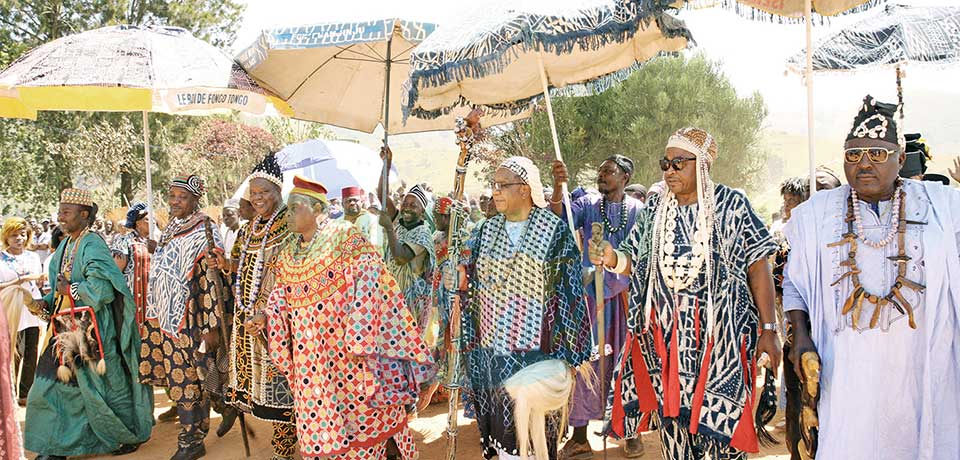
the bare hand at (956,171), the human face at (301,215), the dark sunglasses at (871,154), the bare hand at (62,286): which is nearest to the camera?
the dark sunglasses at (871,154)

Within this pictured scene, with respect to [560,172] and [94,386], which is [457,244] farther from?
[94,386]

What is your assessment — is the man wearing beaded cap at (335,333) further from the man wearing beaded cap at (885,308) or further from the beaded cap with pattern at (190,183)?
the man wearing beaded cap at (885,308)

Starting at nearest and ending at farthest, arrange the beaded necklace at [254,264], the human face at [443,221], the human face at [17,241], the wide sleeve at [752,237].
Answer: the wide sleeve at [752,237] < the beaded necklace at [254,264] < the human face at [443,221] < the human face at [17,241]

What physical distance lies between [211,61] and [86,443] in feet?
11.2

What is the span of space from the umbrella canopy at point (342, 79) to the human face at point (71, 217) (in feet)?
6.03

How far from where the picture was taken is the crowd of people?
10.3ft

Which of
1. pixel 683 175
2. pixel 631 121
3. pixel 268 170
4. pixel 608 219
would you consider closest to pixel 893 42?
pixel 608 219

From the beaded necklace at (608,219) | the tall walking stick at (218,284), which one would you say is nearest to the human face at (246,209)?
the tall walking stick at (218,284)

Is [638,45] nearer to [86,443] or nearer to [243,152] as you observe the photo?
[86,443]

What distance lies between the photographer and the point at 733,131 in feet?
96.2

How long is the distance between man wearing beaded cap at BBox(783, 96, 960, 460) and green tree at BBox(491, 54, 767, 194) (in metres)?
21.1

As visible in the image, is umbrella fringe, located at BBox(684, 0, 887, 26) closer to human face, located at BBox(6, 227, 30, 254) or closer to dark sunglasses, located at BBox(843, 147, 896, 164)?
dark sunglasses, located at BBox(843, 147, 896, 164)

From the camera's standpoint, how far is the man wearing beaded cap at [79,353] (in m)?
5.94

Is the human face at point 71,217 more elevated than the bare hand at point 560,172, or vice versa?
the bare hand at point 560,172
